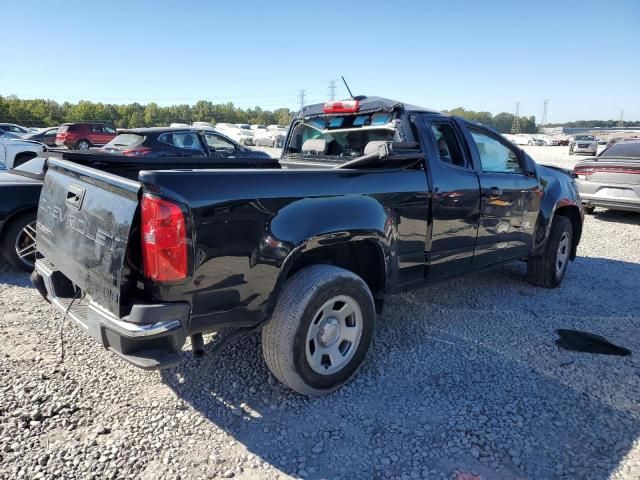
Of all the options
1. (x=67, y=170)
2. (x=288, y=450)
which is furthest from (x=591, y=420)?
(x=67, y=170)

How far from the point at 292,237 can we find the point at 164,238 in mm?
744

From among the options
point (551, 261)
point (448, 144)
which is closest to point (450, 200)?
point (448, 144)

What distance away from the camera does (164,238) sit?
2.22 meters

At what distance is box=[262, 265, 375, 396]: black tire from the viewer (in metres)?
2.74

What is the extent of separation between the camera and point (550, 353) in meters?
3.68

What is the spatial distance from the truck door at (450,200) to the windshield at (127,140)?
8628 mm

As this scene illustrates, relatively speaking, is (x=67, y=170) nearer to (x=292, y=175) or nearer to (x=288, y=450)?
(x=292, y=175)

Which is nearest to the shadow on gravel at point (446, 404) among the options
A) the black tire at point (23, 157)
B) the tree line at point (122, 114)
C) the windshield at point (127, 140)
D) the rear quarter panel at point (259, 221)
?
the rear quarter panel at point (259, 221)

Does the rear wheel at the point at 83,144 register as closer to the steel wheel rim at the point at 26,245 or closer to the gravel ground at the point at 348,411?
the steel wheel rim at the point at 26,245

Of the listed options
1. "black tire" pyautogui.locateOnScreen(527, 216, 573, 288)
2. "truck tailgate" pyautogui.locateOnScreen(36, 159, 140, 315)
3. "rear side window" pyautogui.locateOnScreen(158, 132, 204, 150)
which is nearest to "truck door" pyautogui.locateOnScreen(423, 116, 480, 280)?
"black tire" pyautogui.locateOnScreen(527, 216, 573, 288)

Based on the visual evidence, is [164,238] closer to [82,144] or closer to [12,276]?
[12,276]

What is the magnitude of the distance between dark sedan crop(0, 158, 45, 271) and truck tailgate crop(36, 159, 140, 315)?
219 cm

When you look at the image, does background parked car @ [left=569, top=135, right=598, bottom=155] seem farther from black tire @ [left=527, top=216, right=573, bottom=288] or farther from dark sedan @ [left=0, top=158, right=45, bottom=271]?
dark sedan @ [left=0, top=158, right=45, bottom=271]

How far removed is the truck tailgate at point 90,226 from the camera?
2328 millimetres
